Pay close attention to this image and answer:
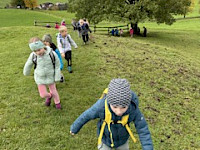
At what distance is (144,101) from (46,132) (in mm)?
3914

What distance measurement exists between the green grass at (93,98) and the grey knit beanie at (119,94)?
291 cm

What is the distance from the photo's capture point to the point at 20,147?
536 centimetres

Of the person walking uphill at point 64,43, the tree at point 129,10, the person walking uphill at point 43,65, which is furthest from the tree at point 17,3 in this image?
the person walking uphill at point 43,65

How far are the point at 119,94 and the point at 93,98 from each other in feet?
17.1

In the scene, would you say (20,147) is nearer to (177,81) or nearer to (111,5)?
(177,81)

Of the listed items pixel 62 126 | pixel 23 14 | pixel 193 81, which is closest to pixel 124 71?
pixel 193 81

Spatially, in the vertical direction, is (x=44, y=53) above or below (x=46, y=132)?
above

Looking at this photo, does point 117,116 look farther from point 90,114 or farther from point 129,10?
point 129,10

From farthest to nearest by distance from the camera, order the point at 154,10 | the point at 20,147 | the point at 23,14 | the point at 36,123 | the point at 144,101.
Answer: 1. the point at 23,14
2. the point at 154,10
3. the point at 144,101
4. the point at 36,123
5. the point at 20,147

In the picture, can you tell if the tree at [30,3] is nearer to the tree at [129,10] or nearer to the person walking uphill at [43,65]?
the tree at [129,10]

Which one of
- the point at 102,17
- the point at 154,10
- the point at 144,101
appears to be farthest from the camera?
the point at 102,17

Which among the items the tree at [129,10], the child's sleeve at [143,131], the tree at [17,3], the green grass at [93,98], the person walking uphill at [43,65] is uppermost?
the tree at [17,3]

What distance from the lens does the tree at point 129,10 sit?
1049 inches

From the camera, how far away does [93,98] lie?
8133 mm
